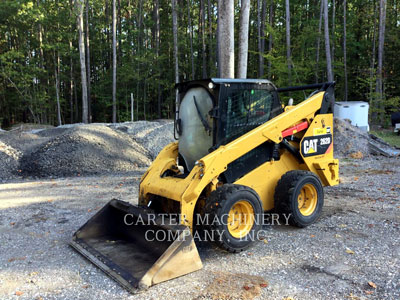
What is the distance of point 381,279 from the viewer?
3359 mm

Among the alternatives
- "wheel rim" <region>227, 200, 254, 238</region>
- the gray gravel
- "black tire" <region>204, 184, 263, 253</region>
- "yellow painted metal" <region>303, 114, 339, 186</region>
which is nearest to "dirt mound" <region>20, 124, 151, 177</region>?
the gray gravel

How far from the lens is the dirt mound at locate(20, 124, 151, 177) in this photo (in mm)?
10055

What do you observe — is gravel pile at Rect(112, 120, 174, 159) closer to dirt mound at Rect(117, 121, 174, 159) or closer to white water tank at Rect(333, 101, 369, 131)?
dirt mound at Rect(117, 121, 174, 159)

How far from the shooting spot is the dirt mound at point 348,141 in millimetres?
11664

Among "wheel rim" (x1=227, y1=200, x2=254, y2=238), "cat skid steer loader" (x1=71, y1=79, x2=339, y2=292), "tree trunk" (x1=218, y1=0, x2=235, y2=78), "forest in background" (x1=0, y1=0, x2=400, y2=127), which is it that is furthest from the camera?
"forest in background" (x1=0, y1=0, x2=400, y2=127)

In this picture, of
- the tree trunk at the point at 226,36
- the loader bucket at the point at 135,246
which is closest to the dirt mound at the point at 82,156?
the tree trunk at the point at 226,36

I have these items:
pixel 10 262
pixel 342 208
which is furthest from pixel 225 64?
pixel 10 262

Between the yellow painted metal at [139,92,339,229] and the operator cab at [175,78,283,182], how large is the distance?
0.20m

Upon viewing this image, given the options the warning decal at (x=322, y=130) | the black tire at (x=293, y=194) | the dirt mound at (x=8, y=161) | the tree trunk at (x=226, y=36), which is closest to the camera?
the black tire at (x=293, y=194)

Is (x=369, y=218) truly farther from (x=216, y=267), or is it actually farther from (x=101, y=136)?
(x=101, y=136)

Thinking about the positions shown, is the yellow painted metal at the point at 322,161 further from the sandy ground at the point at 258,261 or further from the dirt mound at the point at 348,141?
the dirt mound at the point at 348,141

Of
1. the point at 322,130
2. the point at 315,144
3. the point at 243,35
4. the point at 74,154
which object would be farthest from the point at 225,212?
the point at 74,154

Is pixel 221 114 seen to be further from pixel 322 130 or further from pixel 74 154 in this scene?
pixel 74 154

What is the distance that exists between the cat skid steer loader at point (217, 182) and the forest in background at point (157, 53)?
16738 mm
